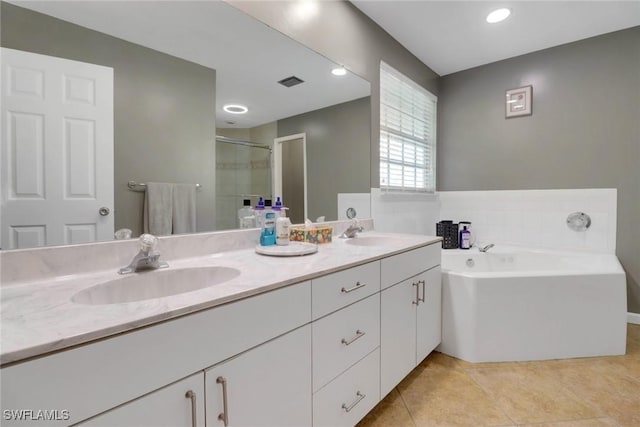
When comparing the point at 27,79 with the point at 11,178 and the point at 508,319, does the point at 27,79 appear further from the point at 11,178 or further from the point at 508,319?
the point at 508,319

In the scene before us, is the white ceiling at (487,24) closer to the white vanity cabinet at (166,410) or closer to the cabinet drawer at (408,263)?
Answer: the cabinet drawer at (408,263)

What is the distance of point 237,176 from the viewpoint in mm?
1444

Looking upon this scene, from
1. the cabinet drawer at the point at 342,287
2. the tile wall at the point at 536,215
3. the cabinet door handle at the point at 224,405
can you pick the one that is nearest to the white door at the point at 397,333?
the cabinet drawer at the point at 342,287

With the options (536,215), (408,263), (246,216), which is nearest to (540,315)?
(408,263)

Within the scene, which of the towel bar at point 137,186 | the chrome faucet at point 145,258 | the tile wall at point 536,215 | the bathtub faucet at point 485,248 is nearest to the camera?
the chrome faucet at point 145,258

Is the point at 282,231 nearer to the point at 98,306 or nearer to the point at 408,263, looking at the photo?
the point at 408,263

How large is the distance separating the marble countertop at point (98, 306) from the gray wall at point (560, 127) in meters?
2.48

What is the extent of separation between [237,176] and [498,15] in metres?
2.29

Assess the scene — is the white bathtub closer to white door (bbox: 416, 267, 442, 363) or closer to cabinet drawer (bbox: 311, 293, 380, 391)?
white door (bbox: 416, 267, 442, 363)

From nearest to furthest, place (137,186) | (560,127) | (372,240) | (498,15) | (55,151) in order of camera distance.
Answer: (55,151), (137,186), (372,240), (498,15), (560,127)

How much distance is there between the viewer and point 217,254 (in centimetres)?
131

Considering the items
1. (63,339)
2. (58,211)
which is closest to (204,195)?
(58,211)

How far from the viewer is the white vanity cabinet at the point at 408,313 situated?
140 cm

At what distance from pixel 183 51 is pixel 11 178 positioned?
746 mm
